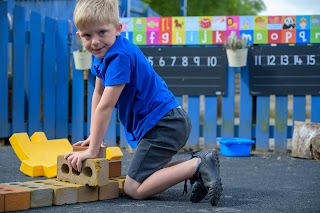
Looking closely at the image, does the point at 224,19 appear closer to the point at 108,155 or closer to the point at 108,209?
the point at 108,155

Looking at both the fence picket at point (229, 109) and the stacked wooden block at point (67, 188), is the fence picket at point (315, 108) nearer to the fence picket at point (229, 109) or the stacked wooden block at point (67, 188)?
the fence picket at point (229, 109)

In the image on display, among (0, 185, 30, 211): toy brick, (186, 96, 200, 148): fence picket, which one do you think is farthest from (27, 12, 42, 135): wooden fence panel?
(0, 185, 30, 211): toy brick

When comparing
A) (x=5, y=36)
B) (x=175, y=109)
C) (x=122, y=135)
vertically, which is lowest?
(x=122, y=135)

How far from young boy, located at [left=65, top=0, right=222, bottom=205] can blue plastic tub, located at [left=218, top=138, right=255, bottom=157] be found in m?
2.60

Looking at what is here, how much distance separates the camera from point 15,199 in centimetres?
339

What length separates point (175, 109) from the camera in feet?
12.9

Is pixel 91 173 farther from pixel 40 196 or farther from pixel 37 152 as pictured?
pixel 37 152

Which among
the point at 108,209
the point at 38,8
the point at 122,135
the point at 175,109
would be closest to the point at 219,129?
the point at 122,135

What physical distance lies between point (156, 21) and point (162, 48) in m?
0.32

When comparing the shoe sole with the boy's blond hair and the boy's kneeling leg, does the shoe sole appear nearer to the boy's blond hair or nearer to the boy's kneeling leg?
the boy's kneeling leg

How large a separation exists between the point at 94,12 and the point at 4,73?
378cm

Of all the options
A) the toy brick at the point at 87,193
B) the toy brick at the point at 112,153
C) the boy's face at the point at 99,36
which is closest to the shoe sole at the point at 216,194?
the toy brick at the point at 87,193

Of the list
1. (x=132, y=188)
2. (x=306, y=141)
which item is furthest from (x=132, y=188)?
(x=306, y=141)

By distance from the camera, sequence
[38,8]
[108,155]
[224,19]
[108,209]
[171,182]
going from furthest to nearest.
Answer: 1. [38,8]
2. [224,19]
3. [108,155]
4. [171,182]
5. [108,209]
